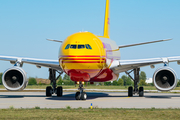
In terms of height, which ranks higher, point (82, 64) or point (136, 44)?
point (136, 44)

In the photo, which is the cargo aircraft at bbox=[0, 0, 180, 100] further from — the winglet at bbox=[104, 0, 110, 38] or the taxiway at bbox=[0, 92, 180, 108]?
the winglet at bbox=[104, 0, 110, 38]

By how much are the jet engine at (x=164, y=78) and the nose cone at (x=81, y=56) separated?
396 centimetres

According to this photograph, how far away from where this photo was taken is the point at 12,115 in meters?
10.7

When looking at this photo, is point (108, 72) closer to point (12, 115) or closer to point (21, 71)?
point (21, 71)

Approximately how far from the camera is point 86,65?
56.7 ft

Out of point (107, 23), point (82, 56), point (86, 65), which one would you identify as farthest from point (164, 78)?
point (107, 23)

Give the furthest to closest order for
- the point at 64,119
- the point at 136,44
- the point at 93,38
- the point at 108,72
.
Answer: the point at 136,44 < the point at 108,72 < the point at 93,38 < the point at 64,119

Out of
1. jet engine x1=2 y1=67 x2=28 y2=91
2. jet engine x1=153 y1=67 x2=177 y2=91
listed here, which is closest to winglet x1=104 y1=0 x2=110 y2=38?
jet engine x1=153 y1=67 x2=177 y2=91

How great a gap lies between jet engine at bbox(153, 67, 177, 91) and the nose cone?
396cm

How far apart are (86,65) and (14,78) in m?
5.17

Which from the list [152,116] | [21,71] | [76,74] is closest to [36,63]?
[21,71]

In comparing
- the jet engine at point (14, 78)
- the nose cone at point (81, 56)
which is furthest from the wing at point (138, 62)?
the jet engine at point (14, 78)

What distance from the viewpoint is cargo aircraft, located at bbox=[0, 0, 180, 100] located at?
1728 cm

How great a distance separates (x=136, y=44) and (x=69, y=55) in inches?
300
